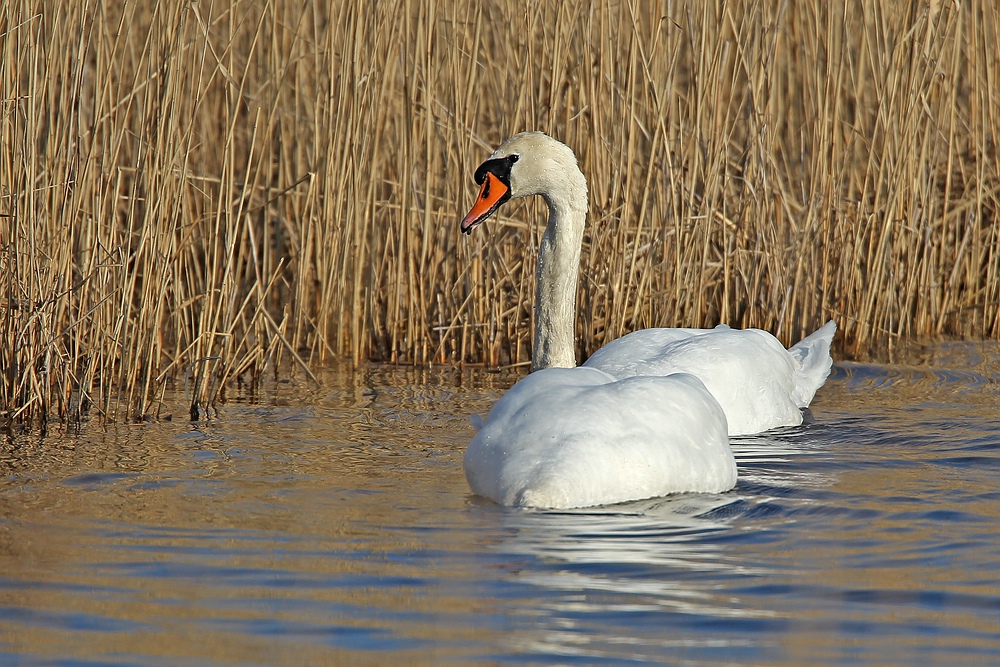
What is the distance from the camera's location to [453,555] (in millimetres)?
4195

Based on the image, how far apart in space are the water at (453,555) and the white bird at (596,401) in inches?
3.9

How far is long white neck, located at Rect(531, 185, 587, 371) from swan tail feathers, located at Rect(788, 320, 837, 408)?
1181 mm

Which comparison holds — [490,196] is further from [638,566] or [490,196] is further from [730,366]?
[638,566]

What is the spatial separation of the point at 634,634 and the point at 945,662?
0.71 metres

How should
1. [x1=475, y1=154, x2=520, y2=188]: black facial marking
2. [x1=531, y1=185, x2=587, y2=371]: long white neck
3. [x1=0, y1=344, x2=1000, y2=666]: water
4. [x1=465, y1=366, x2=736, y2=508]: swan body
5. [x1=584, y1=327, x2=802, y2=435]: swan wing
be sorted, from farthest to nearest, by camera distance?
[x1=475, y1=154, x2=520, y2=188]: black facial marking < [x1=531, y1=185, x2=587, y2=371]: long white neck < [x1=584, y1=327, x2=802, y2=435]: swan wing < [x1=465, y1=366, x2=736, y2=508]: swan body < [x1=0, y1=344, x2=1000, y2=666]: water

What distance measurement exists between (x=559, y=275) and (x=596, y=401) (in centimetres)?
164

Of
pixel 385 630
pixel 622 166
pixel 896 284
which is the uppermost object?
pixel 622 166

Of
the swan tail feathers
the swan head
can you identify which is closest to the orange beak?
the swan head

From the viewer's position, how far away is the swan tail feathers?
6914 millimetres

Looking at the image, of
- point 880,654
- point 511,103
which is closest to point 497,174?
point 511,103

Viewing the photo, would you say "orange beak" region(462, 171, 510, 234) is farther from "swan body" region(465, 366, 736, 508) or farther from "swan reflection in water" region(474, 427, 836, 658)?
"swan reflection in water" region(474, 427, 836, 658)

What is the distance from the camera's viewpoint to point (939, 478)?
5258 mm

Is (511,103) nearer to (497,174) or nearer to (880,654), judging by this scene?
(497,174)

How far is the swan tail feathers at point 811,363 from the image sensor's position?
22.7 ft
